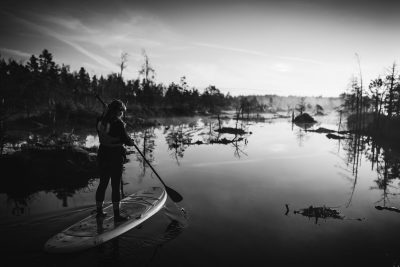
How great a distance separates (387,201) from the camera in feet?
33.0

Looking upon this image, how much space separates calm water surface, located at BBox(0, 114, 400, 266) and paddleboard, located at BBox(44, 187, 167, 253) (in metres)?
0.26

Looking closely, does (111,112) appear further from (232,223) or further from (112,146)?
(232,223)

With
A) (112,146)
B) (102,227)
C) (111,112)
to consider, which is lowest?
(102,227)

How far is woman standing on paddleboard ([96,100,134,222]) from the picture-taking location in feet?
18.1

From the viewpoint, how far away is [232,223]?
721 centimetres

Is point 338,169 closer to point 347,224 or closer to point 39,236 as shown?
point 347,224

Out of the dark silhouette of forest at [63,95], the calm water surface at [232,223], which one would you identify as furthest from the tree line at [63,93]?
the calm water surface at [232,223]

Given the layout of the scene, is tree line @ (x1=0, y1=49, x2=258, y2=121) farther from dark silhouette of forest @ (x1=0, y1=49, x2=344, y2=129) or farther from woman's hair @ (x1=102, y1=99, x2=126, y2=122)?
woman's hair @ (x1=102, y1=99, x2=126, y2=122)

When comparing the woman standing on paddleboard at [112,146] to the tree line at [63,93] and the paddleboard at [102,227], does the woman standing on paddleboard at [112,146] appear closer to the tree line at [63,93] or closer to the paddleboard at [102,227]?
the paddleboard at [102,227]

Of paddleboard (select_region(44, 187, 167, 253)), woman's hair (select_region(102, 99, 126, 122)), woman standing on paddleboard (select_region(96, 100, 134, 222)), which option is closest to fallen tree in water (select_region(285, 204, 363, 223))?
paddleboard (select_region(44, 187, 167, 253))

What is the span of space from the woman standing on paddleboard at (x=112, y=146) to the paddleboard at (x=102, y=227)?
26cm

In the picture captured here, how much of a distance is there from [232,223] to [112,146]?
4.16 m

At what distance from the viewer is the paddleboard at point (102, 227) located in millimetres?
4668

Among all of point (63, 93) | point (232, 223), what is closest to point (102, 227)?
point (232, 223)
